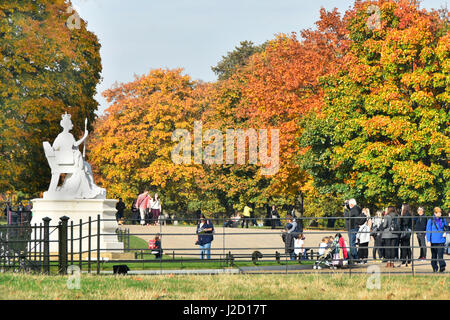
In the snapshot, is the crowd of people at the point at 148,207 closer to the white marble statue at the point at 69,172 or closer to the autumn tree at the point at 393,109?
the autumn tree at the point at 393,109

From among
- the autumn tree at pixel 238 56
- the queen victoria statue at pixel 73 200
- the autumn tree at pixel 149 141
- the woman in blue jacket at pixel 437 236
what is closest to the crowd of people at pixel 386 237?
the woman in blue jacket at pixel 437 236

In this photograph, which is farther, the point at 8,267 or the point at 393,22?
the point at 393,22

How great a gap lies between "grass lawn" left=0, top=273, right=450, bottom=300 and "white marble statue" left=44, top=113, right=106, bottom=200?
1055cm

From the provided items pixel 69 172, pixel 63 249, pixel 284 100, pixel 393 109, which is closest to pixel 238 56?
pixel 284 100

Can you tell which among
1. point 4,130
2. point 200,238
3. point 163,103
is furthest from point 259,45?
point 200,238

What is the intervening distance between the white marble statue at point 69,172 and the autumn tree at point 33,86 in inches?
262

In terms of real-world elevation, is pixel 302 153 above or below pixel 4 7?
below

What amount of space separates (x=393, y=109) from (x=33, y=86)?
1641cm

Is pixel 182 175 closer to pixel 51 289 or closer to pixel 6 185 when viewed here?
pixel 6 185

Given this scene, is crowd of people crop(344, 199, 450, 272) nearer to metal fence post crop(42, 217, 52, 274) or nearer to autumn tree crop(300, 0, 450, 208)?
metal fence post crop(42, 217, 52, 274)

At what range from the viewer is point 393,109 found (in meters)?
35.6

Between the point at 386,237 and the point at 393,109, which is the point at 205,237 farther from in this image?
the point at 393,109
